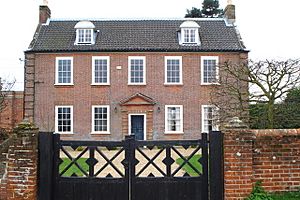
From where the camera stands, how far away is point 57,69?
26500 millimetres

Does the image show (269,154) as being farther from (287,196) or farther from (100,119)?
(100,119)

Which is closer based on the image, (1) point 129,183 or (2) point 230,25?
(1) point 129,183

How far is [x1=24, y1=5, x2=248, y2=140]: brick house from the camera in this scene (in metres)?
26.2

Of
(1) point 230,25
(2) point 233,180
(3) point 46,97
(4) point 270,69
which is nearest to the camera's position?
(2) point 233,180

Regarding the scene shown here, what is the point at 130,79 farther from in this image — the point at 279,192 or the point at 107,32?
the point at 279,192

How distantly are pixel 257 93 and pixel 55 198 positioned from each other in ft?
32.0

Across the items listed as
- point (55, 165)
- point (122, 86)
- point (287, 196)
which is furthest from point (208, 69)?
point (55, 165)

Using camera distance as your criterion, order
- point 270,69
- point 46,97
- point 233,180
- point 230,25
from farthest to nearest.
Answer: point 230,25
point 46,97
point 270,69
point 233,180

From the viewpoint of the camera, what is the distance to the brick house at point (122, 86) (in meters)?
26.2

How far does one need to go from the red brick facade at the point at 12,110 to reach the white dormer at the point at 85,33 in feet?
22.4

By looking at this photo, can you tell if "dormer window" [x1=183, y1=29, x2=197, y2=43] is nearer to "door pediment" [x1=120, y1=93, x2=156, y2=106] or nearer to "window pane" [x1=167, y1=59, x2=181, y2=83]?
"window pane" [x1=167, y1=59, x2=181, y2=83]

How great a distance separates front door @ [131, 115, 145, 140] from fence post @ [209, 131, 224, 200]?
770 inches

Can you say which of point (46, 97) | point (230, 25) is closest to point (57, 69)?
point (46, 97)

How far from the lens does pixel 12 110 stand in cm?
2983
